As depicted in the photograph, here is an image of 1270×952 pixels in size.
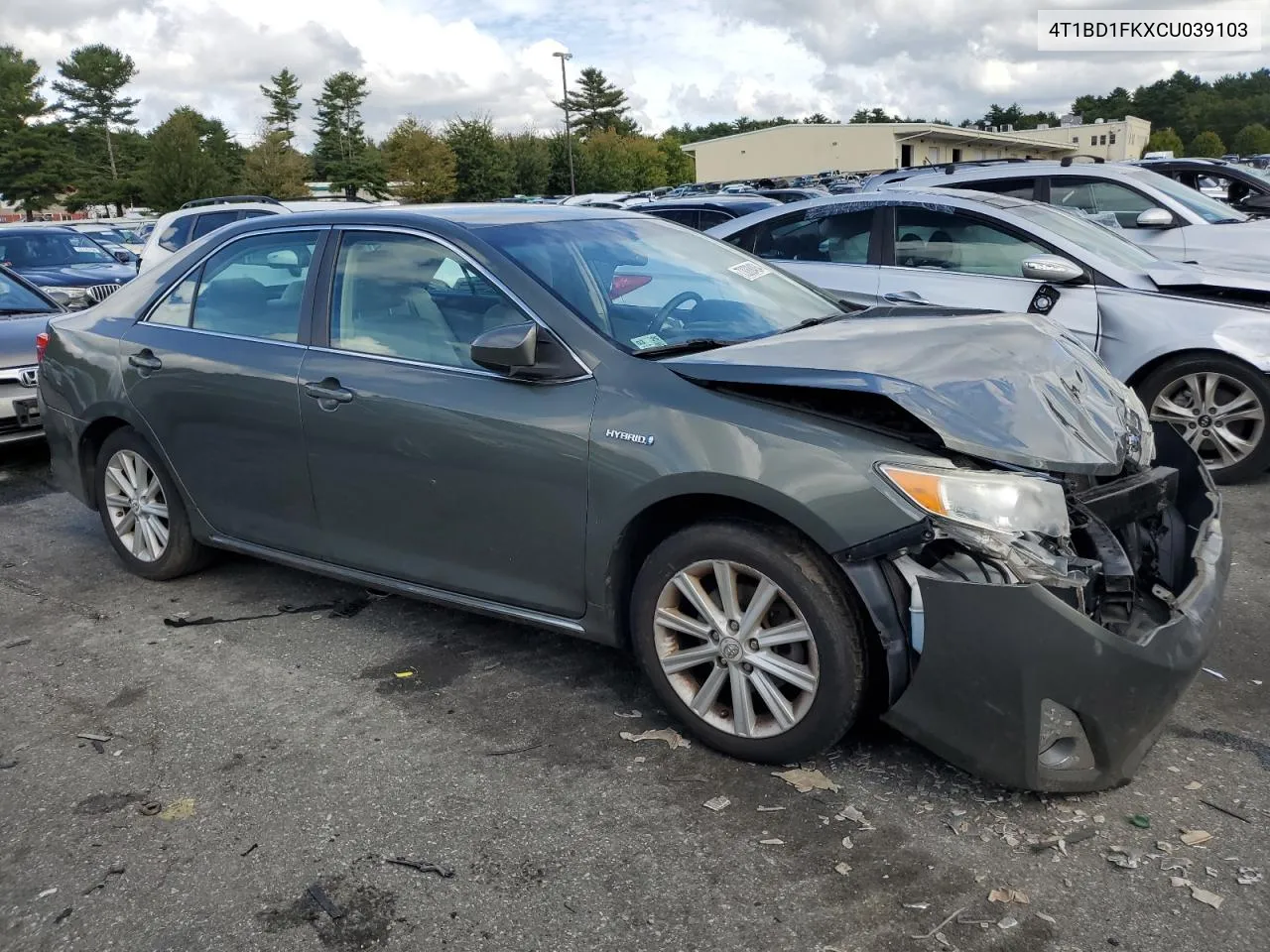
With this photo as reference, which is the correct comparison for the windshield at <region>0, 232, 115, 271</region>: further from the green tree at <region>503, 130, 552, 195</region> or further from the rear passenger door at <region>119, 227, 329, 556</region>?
the green tree at <region>503, 130, 552, 195</region>

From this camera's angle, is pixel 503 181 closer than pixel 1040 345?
No

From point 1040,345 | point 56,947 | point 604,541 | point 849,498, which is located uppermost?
point 1040,345

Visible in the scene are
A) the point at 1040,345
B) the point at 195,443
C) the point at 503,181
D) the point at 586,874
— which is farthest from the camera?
the point at 503,181

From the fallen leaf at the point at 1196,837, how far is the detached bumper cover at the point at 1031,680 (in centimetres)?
20

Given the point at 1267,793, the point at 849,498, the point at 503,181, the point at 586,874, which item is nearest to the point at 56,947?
the point at 586,874

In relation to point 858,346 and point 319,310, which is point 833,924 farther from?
point 319,310

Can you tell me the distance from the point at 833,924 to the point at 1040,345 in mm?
2070

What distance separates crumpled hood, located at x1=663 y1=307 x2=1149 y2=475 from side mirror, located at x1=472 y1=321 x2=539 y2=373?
1.51 feet

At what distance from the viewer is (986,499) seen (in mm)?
2896

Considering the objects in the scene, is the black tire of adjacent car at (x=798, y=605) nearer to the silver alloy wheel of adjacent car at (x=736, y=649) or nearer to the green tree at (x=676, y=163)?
the silver alloy wheel of adjacent car at (x=736, y=649)

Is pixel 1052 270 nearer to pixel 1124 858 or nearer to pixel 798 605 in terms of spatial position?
pixel 798 605

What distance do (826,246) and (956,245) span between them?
35.8 inches

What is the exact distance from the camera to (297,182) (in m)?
59.6

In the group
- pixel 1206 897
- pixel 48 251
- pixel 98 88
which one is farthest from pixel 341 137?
pixel 1206 897
